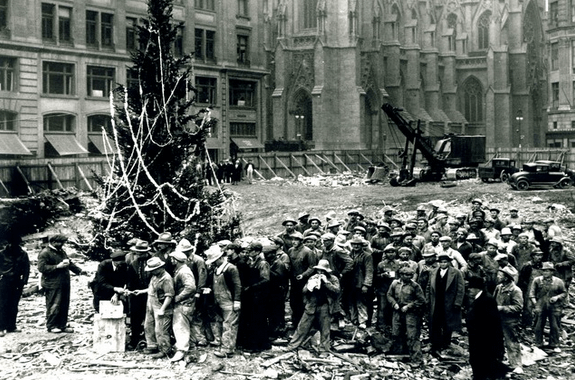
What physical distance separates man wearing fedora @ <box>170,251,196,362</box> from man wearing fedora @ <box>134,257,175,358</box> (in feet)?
0.38

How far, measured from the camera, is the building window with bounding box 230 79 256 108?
165 feet

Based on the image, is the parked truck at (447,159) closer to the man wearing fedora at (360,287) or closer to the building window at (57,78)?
the building window at (57,78)

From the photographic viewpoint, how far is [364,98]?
59.5m

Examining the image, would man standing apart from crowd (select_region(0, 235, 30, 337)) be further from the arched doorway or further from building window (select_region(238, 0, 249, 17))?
the arched doorway

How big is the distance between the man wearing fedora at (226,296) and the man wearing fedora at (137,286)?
117 cm

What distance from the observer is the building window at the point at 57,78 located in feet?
128

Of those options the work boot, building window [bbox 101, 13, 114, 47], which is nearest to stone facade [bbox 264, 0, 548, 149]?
building window [bbox 101, 13, 114, 47]

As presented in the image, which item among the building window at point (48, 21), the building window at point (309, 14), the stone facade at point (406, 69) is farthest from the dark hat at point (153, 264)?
the building window at point (309, 14)

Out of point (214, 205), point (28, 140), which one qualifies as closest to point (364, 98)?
point (28, 140)

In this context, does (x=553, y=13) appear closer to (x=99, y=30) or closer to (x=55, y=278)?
(x=99, y=30)

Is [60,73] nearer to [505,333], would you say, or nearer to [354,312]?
[354,312]

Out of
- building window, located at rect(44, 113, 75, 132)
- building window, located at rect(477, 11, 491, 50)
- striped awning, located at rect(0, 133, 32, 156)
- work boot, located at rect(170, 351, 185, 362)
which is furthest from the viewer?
building window, located at rect(477, 11, 491, 50)

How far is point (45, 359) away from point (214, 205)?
5904 mm

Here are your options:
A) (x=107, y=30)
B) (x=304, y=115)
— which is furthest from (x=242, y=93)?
(x=107, y=30)
